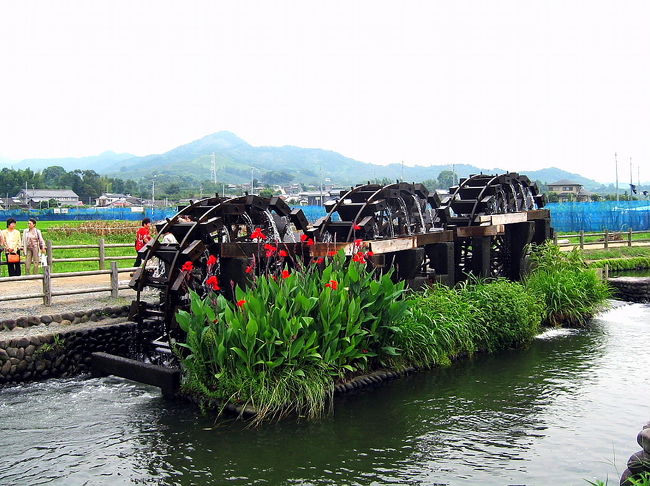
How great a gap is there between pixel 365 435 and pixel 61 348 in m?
5.66

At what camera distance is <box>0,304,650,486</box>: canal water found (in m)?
8.21

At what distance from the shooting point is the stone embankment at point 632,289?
68.8 ft

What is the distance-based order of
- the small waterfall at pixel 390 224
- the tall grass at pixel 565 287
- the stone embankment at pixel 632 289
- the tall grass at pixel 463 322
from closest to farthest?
the tall grass at pixel 463 322, the tall grass at pixel 565 287, the small waterfall at pixel 390 224, the stone embankment at pixel 632 289

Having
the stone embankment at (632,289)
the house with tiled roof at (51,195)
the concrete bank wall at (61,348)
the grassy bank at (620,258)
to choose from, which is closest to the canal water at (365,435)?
the concrete bank wall at (61,348)

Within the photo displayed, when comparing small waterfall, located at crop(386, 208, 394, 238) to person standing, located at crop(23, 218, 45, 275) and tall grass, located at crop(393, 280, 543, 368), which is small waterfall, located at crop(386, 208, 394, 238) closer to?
tall grass, located at crop(393, 280, 543, 368)

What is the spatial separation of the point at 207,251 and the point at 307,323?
169 inches

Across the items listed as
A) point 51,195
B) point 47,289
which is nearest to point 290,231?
point 47,289

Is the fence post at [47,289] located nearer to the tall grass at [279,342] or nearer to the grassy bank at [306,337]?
the grassy bank at [306,337]

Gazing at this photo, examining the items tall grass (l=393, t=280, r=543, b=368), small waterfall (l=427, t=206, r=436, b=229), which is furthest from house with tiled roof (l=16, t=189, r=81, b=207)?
tall grass (l=393, t=280, r=543, b=368)

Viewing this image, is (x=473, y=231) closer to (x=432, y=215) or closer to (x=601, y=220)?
(x=432, y=215)

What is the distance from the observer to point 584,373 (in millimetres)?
12617

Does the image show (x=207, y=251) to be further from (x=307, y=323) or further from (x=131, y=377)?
(x=307, y=323)

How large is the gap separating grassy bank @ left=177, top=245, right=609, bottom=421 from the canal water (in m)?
0.42

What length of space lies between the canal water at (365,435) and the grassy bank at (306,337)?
1.39 ft
